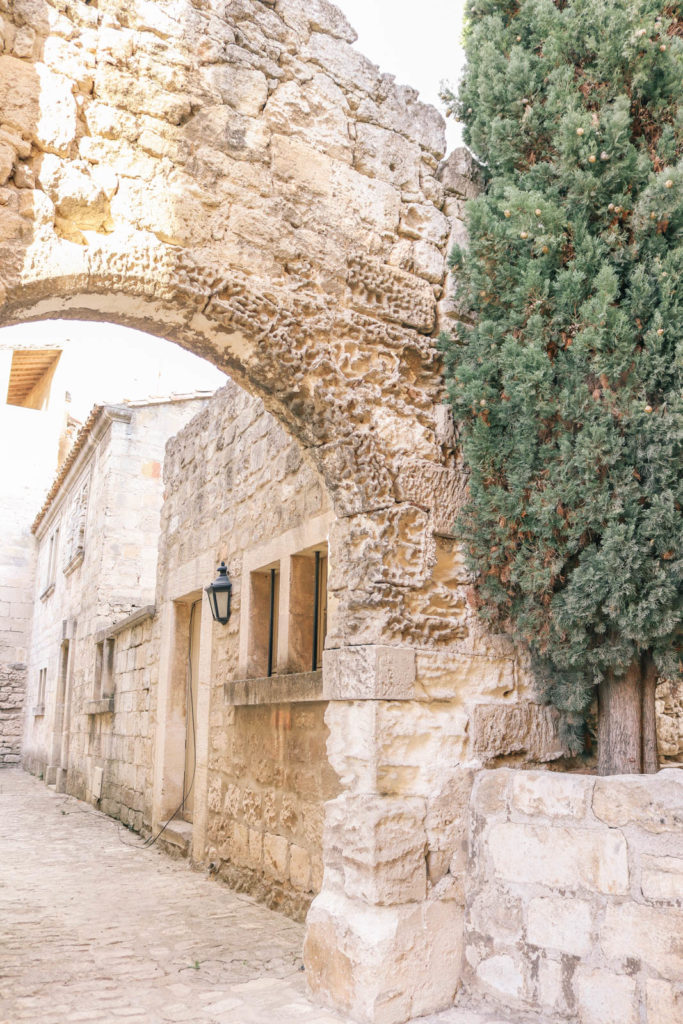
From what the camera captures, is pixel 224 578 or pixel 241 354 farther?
pixel 224 578

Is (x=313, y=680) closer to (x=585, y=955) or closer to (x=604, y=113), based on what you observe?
(x=585, y=955)

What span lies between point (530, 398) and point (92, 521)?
9781 mm

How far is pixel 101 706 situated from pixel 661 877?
326 inches

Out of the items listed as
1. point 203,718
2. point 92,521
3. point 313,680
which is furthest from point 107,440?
point 313,680

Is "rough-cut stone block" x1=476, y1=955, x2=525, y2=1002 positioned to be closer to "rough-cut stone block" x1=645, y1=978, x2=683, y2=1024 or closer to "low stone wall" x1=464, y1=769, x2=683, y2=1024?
"low stone wall" x1=464, y1=769, x2=683, y2=1024

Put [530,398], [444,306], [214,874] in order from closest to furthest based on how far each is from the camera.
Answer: [530,398] → [444,306] → [214,874]

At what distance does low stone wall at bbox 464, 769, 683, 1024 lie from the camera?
2670mm

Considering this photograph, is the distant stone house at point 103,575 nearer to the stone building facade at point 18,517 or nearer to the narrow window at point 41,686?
the narrow window at point 41,686

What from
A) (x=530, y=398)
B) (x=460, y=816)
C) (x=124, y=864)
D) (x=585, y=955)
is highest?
A: (x=530, y=398)

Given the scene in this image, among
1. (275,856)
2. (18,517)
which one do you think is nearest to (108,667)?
(275,856)

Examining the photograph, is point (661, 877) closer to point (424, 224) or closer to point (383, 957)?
point (383, 957)

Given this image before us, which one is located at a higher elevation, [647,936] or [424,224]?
[424,224]

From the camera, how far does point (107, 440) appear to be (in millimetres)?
11672

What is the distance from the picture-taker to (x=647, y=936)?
268 centimetres
